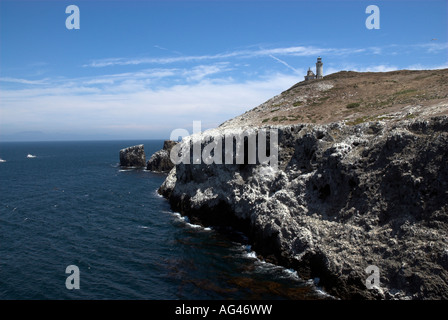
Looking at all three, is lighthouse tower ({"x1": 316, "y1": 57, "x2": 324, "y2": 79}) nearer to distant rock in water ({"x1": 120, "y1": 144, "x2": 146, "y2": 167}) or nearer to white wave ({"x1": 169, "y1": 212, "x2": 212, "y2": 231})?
white wave ({"x1": 169, "y1": 212, "x2": 212, "y2": 231})

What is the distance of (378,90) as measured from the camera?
50.7 m

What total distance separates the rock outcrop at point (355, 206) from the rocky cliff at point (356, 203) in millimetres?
75

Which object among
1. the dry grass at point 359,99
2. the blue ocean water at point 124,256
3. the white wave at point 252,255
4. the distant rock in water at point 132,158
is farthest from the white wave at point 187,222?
the distant rock in water at point 132,158

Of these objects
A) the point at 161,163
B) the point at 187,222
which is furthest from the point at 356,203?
the point at 161,163

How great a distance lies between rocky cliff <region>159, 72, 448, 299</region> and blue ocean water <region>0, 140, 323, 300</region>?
10.1 feet

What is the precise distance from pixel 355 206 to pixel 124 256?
24.3 meters

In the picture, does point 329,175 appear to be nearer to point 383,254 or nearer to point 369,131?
point 369,131

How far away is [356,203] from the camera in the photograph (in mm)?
29031

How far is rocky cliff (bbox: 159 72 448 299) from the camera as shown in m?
23.8

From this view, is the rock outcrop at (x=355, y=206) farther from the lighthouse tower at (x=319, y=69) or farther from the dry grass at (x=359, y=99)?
the lighthouse tower at (x=319, y=69)

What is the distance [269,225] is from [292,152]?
9.71m

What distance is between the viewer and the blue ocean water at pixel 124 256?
26969mm

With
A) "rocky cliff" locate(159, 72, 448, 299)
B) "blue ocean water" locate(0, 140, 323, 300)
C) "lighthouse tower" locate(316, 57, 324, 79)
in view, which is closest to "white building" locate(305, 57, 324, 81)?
"lighthouse tower" locate(316, 57, 324, 79)
